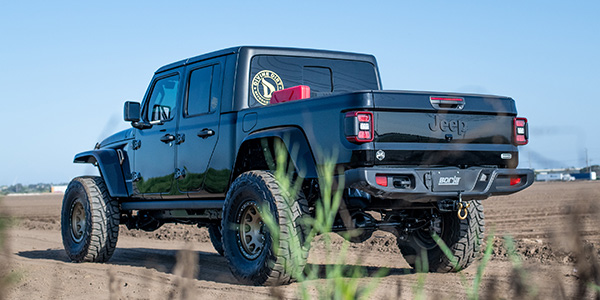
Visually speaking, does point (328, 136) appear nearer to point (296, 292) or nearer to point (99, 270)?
point (296, 292)

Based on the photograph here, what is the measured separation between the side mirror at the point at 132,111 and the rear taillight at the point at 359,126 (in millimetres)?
3419

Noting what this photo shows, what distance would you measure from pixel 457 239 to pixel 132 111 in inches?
151

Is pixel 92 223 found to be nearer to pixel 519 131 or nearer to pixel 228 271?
pixel 228 271

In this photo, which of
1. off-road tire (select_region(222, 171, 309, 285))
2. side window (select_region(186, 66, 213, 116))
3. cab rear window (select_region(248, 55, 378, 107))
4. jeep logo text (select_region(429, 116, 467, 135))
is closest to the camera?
off-road tire (select_region(222, 171, 309, 285))

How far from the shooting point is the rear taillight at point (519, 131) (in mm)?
6066

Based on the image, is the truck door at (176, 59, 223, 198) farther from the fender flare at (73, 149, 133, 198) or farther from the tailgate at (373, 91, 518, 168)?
the tailgate at (373, 91, 518, 168)

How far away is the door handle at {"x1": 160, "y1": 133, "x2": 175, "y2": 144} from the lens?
7.44 metres

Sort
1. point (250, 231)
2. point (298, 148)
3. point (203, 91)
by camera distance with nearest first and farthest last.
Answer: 1. point (298, 148)
2. point (250, 231)
3. point (203, 91)

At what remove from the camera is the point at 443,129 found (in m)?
5.65

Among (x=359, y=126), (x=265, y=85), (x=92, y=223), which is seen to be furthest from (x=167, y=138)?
(x=359, y=126)

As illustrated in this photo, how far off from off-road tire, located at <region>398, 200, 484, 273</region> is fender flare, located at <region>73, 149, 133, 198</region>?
3.61 meters

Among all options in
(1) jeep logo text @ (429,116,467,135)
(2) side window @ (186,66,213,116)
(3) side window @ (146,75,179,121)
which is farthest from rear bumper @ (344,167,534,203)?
(3) side window @ (146,75,179,121)

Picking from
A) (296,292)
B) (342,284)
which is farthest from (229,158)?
(342,284)

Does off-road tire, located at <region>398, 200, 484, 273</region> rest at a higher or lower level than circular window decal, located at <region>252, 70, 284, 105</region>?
lower
